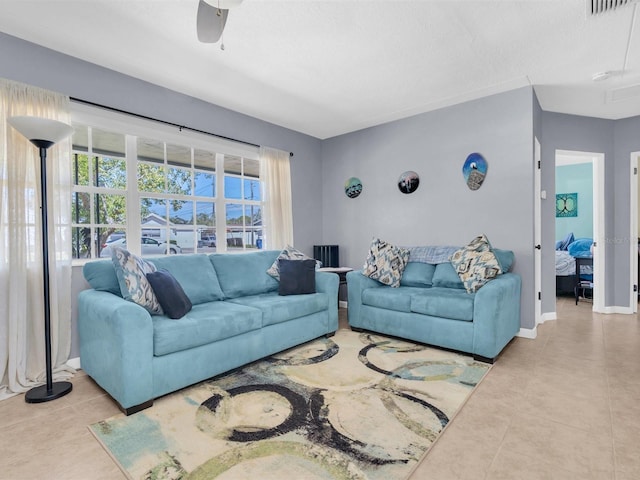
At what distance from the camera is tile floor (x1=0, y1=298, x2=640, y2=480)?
1542 mm

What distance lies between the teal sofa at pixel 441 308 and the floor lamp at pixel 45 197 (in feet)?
8.60

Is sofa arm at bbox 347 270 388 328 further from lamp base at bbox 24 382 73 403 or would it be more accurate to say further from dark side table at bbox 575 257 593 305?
dark side table at bbox 575 257 593 305

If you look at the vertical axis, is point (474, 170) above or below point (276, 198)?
above

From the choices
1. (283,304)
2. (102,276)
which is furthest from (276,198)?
(102,276)

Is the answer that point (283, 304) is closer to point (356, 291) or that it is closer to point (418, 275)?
point (356, 291)

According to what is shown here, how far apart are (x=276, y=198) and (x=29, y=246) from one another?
2536 mm

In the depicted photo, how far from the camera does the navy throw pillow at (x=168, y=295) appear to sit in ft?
7.84

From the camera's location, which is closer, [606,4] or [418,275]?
[606,4]

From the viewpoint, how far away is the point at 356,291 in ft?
12.1

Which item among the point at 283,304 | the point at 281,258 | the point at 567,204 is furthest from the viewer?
the point at 567,204

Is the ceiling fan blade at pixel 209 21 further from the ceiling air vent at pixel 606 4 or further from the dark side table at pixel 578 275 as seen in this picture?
the dark side table at pixel 578 275

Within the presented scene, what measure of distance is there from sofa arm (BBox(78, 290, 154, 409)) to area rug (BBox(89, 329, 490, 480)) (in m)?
0.15

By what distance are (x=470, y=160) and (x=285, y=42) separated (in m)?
2.40

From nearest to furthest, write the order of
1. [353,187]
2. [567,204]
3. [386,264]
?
[386,264], [353,187], [567,204]
